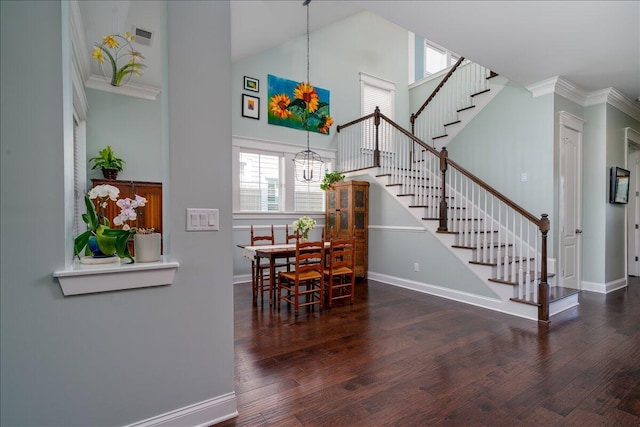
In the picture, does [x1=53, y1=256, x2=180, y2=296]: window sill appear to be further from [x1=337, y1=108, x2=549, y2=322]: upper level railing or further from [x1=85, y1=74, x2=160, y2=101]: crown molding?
[x1=85, y1=74, x2=160, y2=101]: crown molding

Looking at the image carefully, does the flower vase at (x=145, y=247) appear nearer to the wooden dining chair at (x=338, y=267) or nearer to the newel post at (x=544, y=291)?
the wooden dining chair at (x=338, y=267)

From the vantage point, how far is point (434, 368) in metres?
2.38

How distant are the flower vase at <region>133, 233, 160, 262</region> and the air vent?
9.45 ft

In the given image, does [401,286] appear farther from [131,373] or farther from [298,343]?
[131,373]

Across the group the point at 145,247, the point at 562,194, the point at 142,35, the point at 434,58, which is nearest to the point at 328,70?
the point at 434,58

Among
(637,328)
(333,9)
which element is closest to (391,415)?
(637,328)

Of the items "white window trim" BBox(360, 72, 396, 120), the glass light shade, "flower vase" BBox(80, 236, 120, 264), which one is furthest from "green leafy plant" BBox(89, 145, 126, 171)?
"white window trim" BBox(360, 72, 396, 120)

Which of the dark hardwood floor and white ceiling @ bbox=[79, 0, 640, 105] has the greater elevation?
white ceiling @ bbox=[79, 0, 640, 105]

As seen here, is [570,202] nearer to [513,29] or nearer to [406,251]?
[406,251]

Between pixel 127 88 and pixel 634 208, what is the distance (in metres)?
8.80

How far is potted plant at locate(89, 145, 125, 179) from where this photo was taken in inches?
163

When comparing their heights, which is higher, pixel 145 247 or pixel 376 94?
pixel 376 94

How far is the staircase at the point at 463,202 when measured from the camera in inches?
143

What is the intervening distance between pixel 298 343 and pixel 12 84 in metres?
2.54
